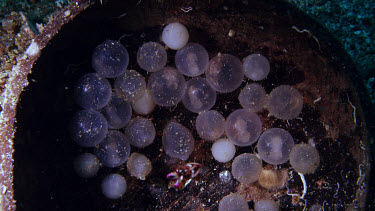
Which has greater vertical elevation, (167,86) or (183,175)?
(167,86)

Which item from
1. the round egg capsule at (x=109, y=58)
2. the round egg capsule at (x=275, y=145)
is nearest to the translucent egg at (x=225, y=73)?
the round egg capsule at (x=275, y=145)

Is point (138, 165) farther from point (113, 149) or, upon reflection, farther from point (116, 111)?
point (116, 111)

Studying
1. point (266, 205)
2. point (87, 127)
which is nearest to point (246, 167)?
point (266, 205)

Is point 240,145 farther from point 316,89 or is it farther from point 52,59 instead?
point 52,59

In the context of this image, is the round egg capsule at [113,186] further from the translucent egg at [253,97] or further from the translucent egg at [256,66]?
the translucent egg at [256,66]

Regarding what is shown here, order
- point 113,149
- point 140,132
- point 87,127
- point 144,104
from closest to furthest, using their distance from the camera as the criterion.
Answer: point 87,127, point 113,149, point 140,132, point 144,104

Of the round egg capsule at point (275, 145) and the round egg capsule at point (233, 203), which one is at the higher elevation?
the round egg capsule at point (275, 145)
